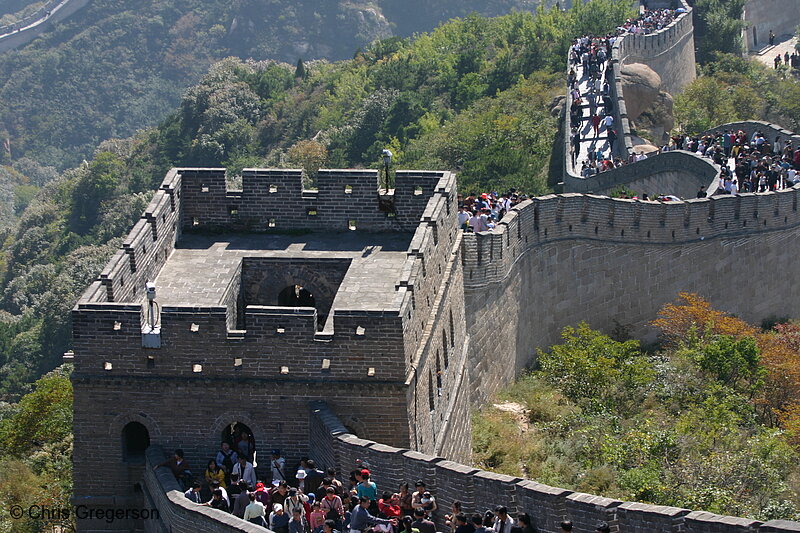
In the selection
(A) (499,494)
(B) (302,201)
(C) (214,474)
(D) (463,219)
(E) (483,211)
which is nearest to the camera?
(A) (499,494)

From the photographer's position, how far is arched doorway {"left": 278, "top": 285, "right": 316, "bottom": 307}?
3394 cm

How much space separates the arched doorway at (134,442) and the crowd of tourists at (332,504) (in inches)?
53.8

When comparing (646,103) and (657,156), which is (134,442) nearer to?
(657,156)

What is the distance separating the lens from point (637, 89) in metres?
68.9

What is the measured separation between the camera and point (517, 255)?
42219mm

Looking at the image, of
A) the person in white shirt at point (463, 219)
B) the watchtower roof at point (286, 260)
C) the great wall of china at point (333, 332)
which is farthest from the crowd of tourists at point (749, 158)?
the watchtower roof at point (286, 260)

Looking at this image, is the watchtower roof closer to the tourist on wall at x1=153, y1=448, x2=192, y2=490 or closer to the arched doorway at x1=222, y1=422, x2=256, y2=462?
the arched doorway at x1=222, y1=422, x2=256, y2=462

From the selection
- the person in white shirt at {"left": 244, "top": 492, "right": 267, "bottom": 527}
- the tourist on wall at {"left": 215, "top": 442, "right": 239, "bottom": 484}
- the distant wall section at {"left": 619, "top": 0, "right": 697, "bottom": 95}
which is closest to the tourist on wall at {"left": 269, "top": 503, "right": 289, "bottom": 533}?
the person in white shirt at {"left": 244, "top": 492, "right": 267, "bottom": 527}

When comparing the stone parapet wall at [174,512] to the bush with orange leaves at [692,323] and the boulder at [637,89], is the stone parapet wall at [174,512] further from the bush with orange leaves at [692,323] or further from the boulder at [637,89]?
the boulder at [637,89]

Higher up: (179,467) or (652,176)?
(652,176)

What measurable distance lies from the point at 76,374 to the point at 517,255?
50.5ft

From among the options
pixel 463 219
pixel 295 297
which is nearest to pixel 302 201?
pixel 295 297

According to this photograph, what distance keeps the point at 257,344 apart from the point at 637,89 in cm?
4264

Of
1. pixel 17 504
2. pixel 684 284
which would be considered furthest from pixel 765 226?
pixel 17 504
